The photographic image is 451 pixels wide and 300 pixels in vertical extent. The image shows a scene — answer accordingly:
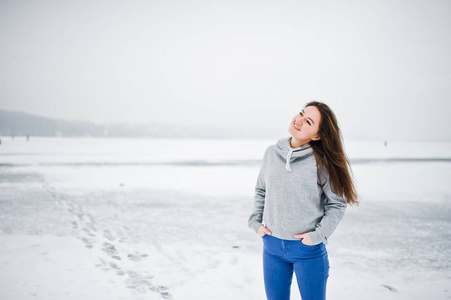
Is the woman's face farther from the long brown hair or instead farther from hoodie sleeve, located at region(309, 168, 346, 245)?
hoodie sleeve, located at region(309, 168, 346, 245)

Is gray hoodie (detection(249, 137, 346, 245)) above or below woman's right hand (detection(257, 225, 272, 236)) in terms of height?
above

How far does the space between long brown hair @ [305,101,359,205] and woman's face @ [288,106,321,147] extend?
1.0 inches

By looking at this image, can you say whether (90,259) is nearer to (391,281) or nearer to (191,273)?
(191,273)

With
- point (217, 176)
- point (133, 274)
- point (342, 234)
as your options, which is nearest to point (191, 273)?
point (133, 274)

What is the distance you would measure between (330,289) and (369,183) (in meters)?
8.42

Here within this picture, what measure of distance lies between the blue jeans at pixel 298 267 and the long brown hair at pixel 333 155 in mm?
Result: 342

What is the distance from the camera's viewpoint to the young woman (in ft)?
5.26

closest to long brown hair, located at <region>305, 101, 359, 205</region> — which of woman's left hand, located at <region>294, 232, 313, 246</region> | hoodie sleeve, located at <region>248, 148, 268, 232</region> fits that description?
woman's left hand, located at <region>294, 232, 313, 246</region>

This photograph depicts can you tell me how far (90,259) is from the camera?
3588 millimetres

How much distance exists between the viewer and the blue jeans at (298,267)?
162cm

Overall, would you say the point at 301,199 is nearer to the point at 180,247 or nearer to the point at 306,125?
the point at 306,125

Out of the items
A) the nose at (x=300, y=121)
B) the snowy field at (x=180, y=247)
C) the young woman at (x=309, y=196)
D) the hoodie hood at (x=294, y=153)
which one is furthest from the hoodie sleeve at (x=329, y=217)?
the snowy field at (x=180, y=247)

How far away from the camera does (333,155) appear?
5.28 feet

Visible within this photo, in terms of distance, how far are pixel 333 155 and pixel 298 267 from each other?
641 millimetres
